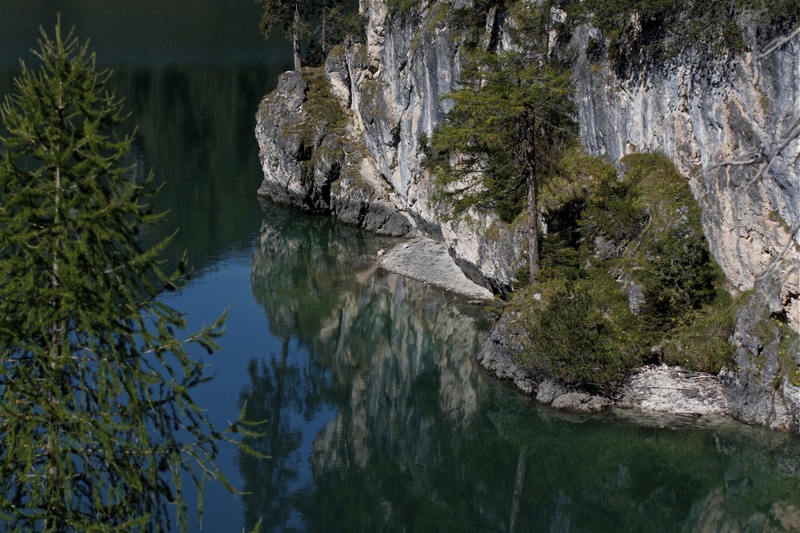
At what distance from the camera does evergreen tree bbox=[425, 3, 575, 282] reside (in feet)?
100

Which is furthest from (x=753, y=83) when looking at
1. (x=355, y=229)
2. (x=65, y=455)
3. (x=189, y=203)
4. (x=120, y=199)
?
(x=189, y=203)

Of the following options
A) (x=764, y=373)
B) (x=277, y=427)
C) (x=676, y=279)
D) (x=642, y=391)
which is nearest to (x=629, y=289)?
(x=676, y=279)

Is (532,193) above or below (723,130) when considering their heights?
below

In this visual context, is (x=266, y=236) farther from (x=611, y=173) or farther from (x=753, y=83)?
(x=753, y=83)

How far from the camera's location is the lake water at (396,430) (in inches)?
971

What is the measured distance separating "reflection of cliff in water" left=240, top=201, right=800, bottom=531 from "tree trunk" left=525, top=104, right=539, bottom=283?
420 cm

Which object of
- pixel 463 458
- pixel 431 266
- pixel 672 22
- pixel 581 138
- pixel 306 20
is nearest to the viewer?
pixel 463 458

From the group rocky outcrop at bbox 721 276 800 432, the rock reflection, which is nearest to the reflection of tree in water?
the rock reflection

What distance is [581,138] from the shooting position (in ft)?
121

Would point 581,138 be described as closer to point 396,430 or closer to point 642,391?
point 642,391

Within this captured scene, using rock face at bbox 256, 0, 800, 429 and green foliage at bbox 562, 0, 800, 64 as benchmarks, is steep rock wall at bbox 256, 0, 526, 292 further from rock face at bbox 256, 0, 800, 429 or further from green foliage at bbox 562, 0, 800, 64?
green foliage at bbox 562, 0, 800, 64

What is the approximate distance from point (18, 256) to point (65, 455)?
2.76 m

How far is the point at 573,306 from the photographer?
29219mm

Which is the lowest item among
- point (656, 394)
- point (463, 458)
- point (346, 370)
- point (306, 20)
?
point (463, 458)
